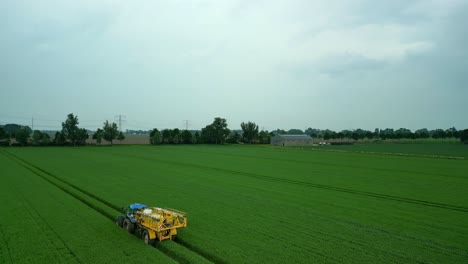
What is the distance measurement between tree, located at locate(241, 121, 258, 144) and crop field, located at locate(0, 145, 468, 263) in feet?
351

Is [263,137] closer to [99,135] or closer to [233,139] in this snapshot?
[233,139]

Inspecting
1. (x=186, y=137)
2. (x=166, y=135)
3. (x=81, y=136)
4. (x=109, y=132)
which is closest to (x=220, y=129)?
(x=186, y=137)

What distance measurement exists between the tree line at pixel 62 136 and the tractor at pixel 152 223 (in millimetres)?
100478

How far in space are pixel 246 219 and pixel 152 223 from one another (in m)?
5.38

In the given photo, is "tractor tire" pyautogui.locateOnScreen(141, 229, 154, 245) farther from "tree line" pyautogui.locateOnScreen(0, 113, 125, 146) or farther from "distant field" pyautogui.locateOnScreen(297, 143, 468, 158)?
"tree line" pyautogui.locateOnScreen(0, 113, 125, 146)

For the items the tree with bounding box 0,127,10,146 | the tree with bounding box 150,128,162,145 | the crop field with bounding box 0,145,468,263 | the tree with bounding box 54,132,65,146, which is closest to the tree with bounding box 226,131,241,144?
the tree with bounding box 150,128,162,145

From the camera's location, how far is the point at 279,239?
566 inches

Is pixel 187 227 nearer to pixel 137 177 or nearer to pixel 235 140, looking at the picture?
pixel 137 177

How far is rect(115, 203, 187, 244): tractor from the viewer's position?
14148 mm

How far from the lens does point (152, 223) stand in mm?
14320

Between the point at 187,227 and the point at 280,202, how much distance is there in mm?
8024

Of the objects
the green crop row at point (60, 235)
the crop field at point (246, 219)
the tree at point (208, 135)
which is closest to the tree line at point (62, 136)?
the tree at point (208, 135)

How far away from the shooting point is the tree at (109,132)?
11375cm

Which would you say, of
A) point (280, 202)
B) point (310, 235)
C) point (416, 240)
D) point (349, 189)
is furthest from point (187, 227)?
point (349, 189)
